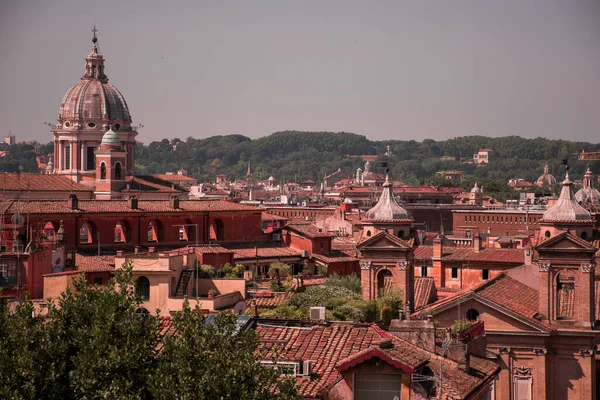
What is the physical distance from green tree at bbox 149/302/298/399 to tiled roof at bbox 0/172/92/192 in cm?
5192

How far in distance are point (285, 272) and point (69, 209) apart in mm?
8037

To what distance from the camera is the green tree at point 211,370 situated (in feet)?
57.7

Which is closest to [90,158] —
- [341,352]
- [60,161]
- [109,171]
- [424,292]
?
[60,161]

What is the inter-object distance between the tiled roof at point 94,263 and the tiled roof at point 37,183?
77.3ft

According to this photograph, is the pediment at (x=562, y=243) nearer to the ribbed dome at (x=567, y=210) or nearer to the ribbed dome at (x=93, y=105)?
the ribbed dome at (x=567, y=210)

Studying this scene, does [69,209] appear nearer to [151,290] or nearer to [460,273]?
[460,273]

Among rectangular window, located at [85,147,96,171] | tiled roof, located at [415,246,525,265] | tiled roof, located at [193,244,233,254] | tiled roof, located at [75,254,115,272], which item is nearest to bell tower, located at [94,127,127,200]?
rectangular window, located at [85,147,96,171]

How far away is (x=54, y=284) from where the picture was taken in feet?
110

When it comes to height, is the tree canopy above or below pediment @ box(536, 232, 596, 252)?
below

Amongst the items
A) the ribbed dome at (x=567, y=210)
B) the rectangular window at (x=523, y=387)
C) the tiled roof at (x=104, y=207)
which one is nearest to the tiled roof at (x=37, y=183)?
the tiled roof at (x=104, y=207)

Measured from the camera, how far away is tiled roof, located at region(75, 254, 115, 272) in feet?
138

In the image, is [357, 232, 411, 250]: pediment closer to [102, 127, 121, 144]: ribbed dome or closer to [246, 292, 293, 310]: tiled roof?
[246, 292, 293, 310]: tiled roof

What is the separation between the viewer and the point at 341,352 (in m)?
21.7

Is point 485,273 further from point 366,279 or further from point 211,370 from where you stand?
point 211,370
